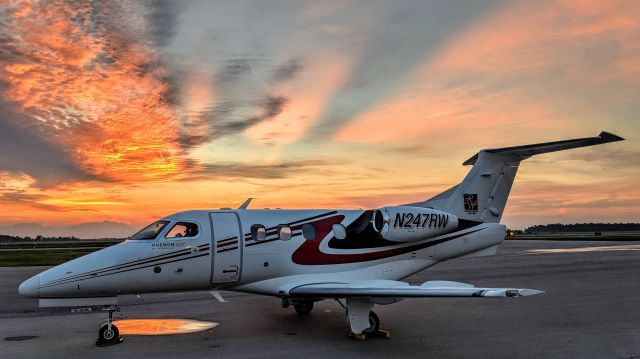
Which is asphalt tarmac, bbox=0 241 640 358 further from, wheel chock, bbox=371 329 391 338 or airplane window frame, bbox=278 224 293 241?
airplane window frame, bbox=278 224 293 241

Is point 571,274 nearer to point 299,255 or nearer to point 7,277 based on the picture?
point 299,255

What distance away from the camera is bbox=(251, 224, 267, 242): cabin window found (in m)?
11.9

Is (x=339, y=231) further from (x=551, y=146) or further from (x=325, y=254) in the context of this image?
(x=551, y=146)

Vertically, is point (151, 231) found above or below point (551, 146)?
below

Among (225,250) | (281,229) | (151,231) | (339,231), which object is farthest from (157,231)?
(339,231)

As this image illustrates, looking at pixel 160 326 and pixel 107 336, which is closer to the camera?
pixel 107 336

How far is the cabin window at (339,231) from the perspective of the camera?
12.8 meters

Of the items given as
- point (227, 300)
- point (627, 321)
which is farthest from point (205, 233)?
point (627, 321)

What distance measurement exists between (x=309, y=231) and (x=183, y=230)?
3.07 meters

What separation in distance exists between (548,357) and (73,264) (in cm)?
962

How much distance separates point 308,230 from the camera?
1259cm

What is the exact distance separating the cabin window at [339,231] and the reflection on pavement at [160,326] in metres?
3.77

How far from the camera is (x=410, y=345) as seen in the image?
10.6m

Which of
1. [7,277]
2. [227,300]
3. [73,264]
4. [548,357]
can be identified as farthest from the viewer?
[7,277]
